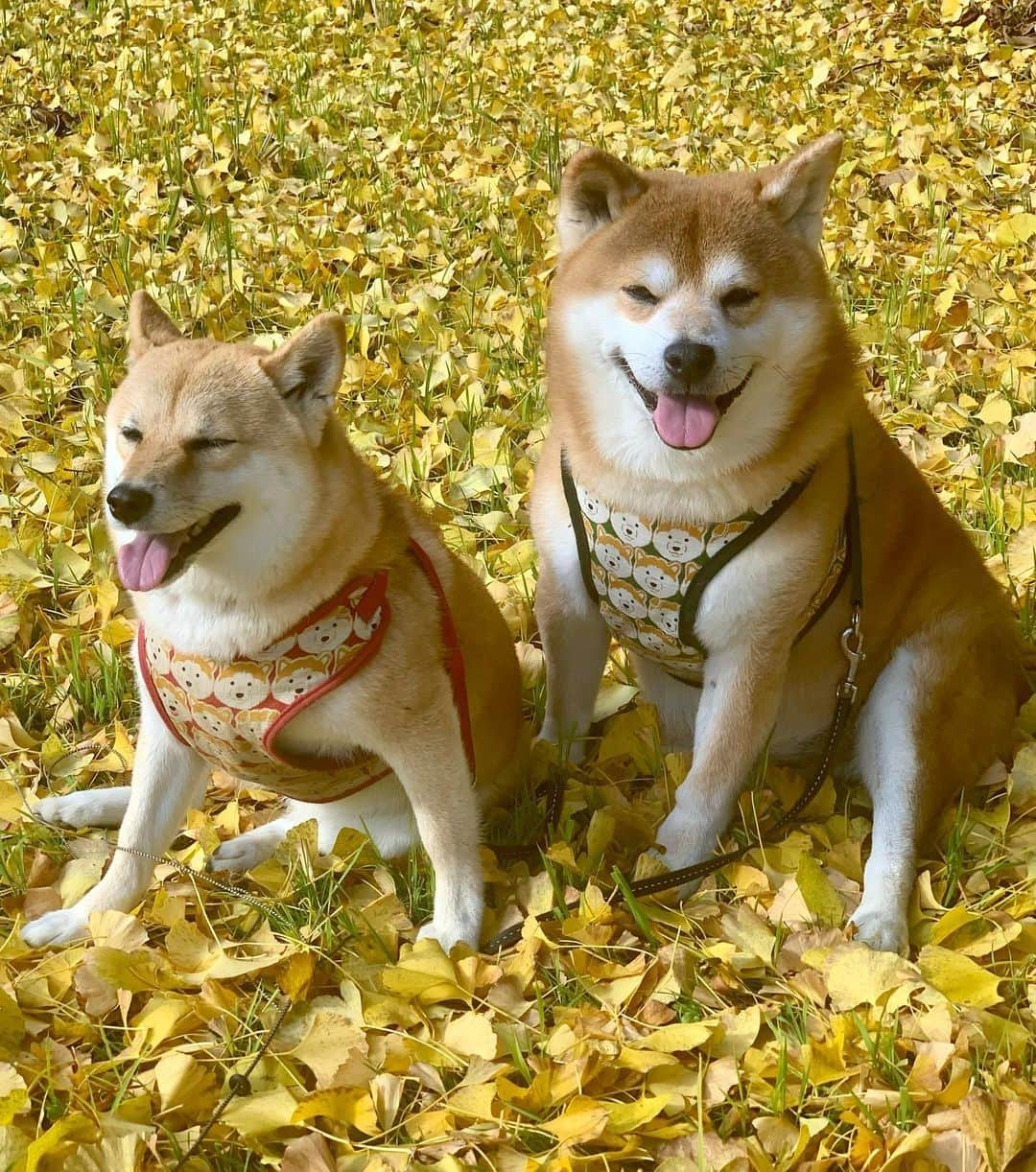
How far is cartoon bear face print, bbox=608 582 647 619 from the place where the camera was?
8.16 ft

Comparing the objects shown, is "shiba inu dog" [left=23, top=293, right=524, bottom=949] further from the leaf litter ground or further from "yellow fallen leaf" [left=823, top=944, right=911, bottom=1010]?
"yellow fallen leaf" [left=823, top=944, right=911, bottom=1010]

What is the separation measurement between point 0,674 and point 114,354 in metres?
1.55

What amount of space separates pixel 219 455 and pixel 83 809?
981 mm

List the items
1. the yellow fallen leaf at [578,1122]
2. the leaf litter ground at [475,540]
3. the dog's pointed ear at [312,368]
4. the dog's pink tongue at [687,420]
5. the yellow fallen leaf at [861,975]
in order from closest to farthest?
the yellow fallen leaf at [578,1122]
the leaf litter ground at [475,540]
the yellow fallen leaf at [861,975]
the dog's pointed ear at [312,368]
the dog's pink tongue at [687,420]

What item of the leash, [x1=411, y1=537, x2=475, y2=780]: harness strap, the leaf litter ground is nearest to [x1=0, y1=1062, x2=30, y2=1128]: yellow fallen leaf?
the leaf litter ground

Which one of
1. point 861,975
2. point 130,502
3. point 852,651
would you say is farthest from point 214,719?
point 852,651

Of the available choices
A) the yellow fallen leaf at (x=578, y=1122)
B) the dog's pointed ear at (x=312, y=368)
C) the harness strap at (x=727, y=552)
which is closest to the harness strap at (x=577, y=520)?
the harness strap at (x=727, y=552)

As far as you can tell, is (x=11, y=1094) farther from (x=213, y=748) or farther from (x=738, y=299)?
(x=738, y=299)

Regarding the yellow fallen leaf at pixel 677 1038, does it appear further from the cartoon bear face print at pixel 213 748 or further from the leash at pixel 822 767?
the cartoon bear face print at pixel 213 748

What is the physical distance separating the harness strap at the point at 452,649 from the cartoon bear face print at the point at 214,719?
45cm

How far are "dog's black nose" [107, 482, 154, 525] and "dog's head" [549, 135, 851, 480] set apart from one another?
93cm

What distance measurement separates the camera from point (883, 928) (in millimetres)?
2283

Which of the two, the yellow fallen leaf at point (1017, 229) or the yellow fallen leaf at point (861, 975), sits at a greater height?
the yellow fallen leaf at point (1017, 229)

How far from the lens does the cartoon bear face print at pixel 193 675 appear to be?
2.15 m
